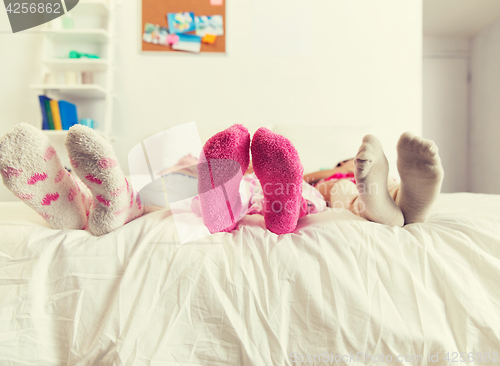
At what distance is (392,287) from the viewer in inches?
17.9

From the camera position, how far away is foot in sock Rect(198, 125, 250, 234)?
1.64 feet

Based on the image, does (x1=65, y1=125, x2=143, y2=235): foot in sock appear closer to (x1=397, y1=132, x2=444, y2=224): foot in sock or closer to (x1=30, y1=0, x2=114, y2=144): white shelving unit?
(x1=397, y1=132, x2=444, y2=224): foot in sock

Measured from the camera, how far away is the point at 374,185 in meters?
0.53

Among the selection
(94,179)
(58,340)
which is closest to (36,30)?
(94,179)

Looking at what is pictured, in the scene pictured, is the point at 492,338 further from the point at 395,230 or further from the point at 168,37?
the point at 168,37

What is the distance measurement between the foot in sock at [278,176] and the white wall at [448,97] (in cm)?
320

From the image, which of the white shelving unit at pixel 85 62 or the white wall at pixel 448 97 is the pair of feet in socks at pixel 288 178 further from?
the white wall at pixel 448 97

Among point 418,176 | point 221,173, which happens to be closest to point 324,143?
point 418,176

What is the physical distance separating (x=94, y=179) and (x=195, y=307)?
0.26 meters

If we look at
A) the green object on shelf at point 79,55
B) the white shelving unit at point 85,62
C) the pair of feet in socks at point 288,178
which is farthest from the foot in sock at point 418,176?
the green object on shelf at point 79,55

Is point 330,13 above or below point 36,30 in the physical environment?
above

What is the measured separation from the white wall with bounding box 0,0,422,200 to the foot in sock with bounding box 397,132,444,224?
59.2 inches

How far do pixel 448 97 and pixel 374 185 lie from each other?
3.36m

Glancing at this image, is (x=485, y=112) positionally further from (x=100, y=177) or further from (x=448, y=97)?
(x=100, y=177)
